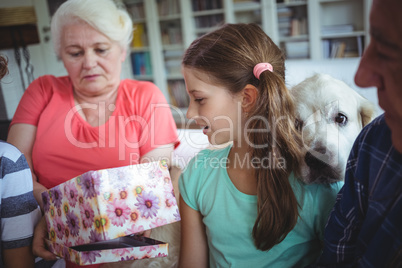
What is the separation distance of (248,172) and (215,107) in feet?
0.69

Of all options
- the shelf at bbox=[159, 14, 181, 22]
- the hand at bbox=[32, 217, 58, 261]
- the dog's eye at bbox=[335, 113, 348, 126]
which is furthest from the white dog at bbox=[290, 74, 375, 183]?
the shelf at bbox=[159, 14, 181, 22]

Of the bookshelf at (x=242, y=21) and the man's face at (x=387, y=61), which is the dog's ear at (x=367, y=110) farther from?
the bookshelf at (x=242, y=21)

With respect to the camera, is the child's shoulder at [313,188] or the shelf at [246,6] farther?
the shelf at [246,6]

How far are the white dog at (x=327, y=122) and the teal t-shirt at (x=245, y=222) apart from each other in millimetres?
56

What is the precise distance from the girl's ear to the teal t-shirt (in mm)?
200

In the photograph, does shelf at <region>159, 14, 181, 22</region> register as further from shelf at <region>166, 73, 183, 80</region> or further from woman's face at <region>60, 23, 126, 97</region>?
woman's face at <region>60, 23, 126, 97</region>

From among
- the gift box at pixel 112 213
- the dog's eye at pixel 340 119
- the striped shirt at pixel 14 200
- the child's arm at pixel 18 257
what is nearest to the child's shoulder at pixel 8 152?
the striped shirt at pixel 14 200

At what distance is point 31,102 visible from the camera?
139 centimetres

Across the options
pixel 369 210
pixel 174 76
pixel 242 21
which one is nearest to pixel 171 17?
pixel 174 76

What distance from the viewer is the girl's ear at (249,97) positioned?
0.96 m

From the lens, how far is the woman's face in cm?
135

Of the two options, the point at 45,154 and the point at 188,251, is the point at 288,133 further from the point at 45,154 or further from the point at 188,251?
the point at 45,154

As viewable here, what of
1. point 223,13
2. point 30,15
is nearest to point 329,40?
point 223,13

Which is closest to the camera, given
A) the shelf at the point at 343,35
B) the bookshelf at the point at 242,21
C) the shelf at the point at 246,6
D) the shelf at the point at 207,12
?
the shelf at the point at 343,35
